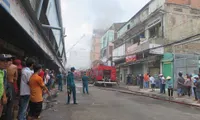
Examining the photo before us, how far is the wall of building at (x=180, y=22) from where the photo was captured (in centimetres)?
3002

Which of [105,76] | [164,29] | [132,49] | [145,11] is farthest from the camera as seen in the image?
[132,49]

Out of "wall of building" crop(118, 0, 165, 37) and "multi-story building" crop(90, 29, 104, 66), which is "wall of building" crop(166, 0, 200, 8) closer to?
"wall of building" crop(118, 0, 165, 37)

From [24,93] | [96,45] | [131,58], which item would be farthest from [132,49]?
[96,45]

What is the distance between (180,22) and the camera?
30.8 metres

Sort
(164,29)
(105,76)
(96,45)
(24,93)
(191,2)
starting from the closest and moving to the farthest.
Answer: (24,93)
(164,29)
(191,2)
(105,76)
(96,45)

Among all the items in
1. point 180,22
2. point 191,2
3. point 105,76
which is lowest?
point 105,76

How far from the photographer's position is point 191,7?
31.6 meters

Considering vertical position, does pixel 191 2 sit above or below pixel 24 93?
above

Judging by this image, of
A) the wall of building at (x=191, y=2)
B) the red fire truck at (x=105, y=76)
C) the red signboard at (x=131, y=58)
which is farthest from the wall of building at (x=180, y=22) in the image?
the red fire truck at (x=105, y=76)

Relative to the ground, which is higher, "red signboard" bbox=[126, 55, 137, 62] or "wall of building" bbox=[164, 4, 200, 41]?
"wall of building" bbox=[164, 4, 200, 41]

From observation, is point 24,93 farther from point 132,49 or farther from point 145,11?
point 132,49

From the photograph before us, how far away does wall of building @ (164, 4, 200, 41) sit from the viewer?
30019 millimetres

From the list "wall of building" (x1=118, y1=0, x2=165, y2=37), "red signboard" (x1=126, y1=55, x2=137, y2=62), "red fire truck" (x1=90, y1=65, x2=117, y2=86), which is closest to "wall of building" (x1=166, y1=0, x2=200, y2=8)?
"wall of building" (x1=118, y1=0, x2=165, y2=37)

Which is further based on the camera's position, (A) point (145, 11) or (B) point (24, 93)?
(A) point (145, 11)
